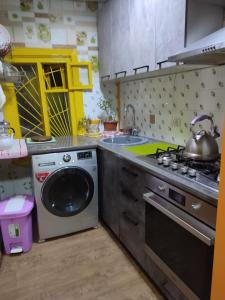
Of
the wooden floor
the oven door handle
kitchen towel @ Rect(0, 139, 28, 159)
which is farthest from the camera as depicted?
kitchen towel @ Rect(0, 139, 28, 159)

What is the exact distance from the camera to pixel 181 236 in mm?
1229

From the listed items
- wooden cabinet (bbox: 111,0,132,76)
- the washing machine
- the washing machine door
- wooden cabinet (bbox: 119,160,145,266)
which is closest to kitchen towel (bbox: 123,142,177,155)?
wooden cabinet (bbox: 119,160,145,266)

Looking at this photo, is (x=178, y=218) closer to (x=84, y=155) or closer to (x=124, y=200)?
(x=124, y=200)

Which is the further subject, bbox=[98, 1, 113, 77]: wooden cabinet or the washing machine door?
bbox=[98, 1, 113, 77]: wooden cabinet

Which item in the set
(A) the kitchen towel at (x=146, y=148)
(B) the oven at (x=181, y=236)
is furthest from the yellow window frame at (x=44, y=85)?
(B) the oven at (x=181, y=236)

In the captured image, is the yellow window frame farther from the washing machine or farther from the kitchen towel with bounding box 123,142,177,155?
the kitchen towel with bounding box 123,142,177,155

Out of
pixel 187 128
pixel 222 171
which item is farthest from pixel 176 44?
pixel 222 171

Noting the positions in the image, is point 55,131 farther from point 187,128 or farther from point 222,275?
point 222,275

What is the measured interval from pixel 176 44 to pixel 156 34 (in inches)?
10.2

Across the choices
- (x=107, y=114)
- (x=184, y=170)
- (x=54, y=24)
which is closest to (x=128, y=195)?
(x=184, y=170)

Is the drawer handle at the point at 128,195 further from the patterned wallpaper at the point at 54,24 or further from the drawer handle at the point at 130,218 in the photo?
the patterned wallpaper at the point at 54,24

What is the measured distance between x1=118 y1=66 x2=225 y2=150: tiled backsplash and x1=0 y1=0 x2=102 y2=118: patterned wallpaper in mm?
660

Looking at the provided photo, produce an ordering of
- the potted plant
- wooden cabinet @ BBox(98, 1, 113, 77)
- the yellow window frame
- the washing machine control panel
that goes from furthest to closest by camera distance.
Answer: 1. the potted plant
2. the yellow window frame
3. wooden cabinet @ BBox(98, 1, 113, 77)
4. the washing machine control panel

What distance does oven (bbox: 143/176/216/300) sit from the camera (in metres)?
1.07
